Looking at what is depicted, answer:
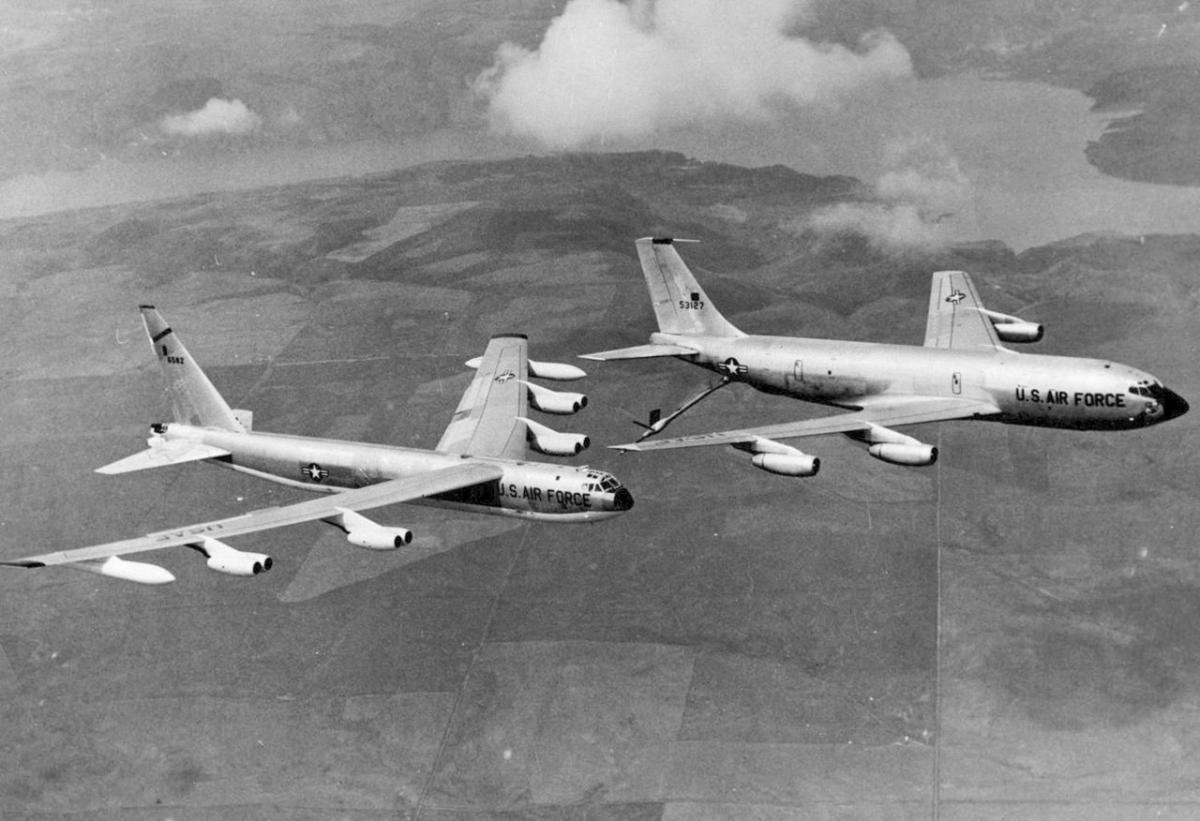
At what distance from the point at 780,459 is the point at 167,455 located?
107ft

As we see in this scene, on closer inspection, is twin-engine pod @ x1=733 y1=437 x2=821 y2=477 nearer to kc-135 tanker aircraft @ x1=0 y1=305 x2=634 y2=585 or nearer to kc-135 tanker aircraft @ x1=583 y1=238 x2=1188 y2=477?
kc-135 tanker aircraft @ x1=583 y1=238 x2=1188 y2=477

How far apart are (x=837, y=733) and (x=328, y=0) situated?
99137mm

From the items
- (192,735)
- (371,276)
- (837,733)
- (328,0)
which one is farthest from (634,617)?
(328,0)

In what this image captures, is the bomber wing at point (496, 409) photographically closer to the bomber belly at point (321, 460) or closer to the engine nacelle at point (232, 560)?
the bomber belly at point (321, 460)

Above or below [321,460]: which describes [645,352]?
above

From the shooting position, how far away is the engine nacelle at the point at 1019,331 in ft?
224

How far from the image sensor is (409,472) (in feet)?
197

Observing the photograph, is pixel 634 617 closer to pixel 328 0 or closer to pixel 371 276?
pixel 371 276

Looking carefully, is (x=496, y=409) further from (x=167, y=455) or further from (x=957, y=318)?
(x=957, y=318)

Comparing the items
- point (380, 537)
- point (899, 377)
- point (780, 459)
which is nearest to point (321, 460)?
point (380, 537)

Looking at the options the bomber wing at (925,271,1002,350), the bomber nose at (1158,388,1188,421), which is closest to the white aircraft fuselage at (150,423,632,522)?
the bomber wing at (925,271,1002,350)

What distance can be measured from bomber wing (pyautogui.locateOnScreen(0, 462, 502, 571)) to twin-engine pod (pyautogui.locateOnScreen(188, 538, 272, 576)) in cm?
47

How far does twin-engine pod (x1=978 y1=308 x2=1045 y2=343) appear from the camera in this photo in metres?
68.3

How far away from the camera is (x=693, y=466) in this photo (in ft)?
222
